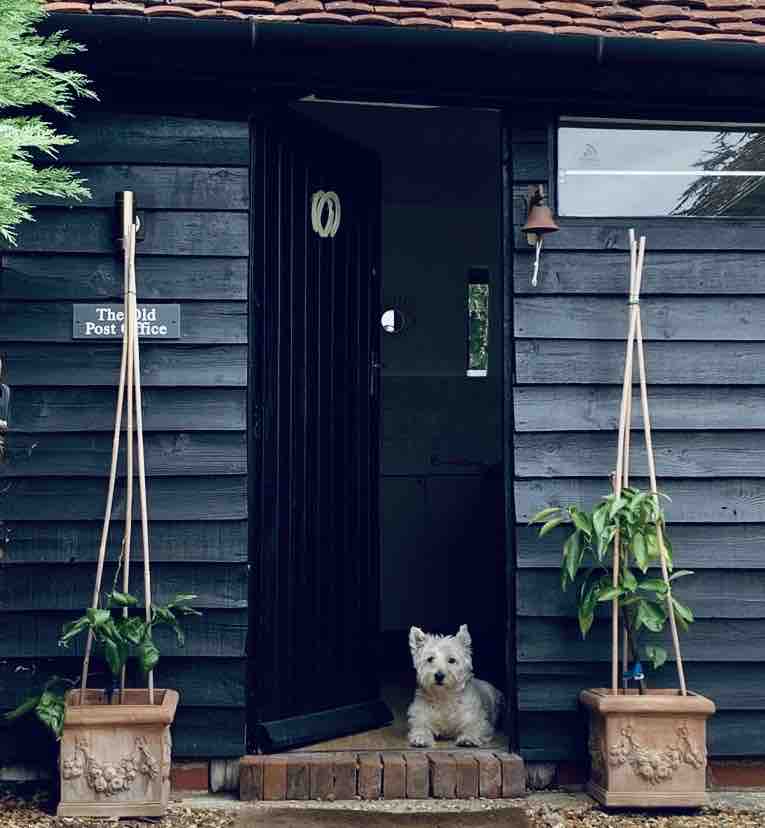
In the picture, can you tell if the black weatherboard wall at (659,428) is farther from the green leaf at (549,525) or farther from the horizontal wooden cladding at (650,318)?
the green leaf at (549,525)

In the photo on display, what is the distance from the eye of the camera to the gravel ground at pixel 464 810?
4.12 meters

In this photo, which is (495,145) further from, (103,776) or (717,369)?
(103,776)

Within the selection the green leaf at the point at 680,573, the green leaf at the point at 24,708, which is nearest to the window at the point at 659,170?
the green leaf at the point at 680,573

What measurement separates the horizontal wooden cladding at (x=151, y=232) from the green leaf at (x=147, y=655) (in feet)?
4.41

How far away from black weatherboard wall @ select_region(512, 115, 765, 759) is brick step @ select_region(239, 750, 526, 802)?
21cm

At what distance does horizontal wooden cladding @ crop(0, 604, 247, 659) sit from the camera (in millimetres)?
4445

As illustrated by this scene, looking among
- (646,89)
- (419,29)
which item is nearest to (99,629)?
(419,29)

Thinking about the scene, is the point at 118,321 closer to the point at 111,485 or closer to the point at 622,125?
the point at 111,485

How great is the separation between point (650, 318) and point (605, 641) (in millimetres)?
1269

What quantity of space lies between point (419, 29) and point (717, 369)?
1739 millimetres

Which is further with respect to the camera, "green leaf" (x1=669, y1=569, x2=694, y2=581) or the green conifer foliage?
"green leaf" (x1=669, y1=569, x2=694, y2=581)

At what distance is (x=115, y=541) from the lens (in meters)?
4.50

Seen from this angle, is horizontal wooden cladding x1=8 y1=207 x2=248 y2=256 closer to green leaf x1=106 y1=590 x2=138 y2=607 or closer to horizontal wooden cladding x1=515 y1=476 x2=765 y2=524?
green leaf x1=106 y1=590 x2=138 y2=607

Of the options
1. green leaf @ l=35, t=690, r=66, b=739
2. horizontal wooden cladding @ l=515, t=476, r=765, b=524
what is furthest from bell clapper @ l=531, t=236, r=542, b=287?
green leaf @ l=35, t=690, r=66, b=739
